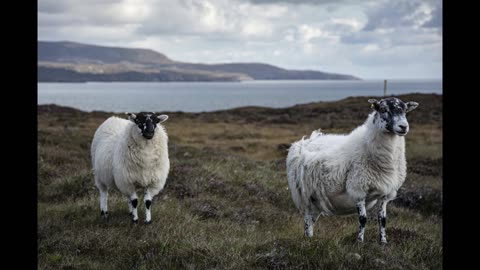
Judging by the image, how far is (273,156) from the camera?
87.3 ft

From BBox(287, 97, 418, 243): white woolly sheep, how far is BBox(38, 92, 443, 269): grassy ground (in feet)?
2.09

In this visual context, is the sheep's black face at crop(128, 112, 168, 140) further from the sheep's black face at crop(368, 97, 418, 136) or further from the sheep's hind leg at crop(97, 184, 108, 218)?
the sheep's black face at crop(368, 97, 418, 136)

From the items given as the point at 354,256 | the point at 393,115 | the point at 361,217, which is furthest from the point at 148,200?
the point at 393,115

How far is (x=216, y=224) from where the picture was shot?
9438 mm

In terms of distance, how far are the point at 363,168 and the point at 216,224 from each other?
344cm

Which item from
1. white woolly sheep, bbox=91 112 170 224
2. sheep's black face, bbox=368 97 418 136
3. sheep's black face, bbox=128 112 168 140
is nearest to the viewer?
sheep's black face, bbox=368 97 418 136

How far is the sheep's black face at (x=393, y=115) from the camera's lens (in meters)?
6.92

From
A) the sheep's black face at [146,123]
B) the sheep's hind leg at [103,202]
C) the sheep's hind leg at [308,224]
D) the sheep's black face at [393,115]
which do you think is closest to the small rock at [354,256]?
the sheep's black face at [393,115]

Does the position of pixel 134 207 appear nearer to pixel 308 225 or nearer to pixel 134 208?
pixel 134 208

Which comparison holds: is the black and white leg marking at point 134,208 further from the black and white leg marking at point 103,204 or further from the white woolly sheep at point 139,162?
the black and white leg marking at point 103,204

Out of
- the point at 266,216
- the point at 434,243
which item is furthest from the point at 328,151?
the point at 266,216

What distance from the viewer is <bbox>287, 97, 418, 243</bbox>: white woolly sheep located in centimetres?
730

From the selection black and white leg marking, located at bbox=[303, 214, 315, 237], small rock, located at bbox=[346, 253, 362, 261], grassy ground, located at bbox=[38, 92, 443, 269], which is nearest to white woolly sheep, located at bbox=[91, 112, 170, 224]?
grassy ground, located at bbox=[38, 92, 443, 269]
